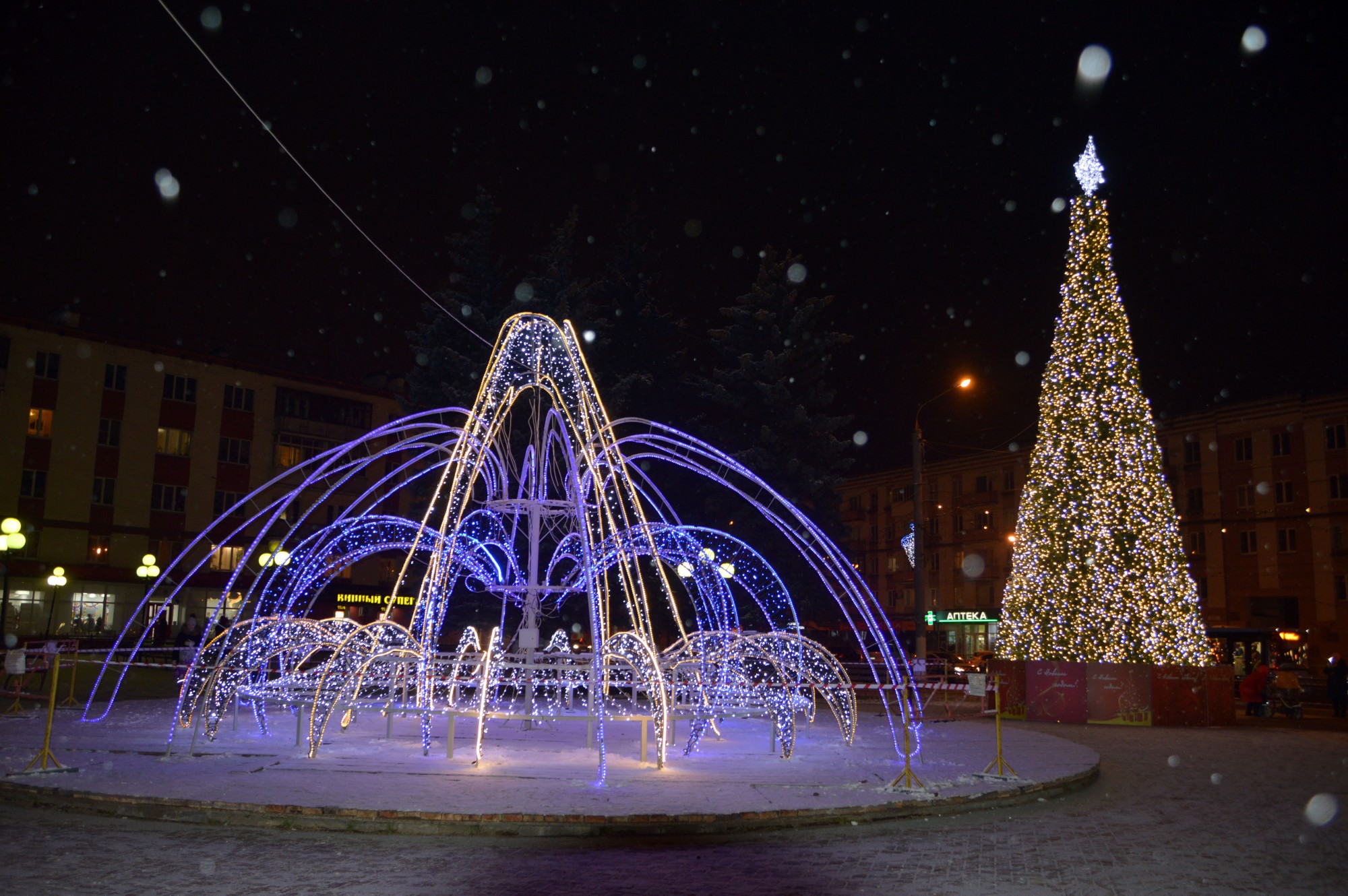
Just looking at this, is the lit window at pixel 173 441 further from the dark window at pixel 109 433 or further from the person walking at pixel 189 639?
the person walking at pixel 189 639

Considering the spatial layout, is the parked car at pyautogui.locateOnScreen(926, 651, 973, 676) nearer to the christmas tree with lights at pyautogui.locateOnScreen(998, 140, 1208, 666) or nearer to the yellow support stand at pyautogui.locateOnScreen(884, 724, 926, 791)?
the christmas tree with lights at pyautogui.locateOnScreen(998, 140, 1208, 666)

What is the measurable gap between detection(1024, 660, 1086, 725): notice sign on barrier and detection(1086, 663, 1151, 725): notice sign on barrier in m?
0.16

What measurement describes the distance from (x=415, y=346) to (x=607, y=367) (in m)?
6.35

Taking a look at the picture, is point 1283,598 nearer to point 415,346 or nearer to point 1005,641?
point 1005,641

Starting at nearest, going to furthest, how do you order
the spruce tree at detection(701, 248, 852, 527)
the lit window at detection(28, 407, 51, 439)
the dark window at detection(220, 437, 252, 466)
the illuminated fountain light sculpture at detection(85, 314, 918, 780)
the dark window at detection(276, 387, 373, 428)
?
1. the illuminated fountain light sculpture at detection(85, 314, 918, 780)
2. the spruce tree at detection(701, 248, 852, 527)
3. the lit window at detection(28, 407, 51, 439)
4. the dark window at detection(220, 437, 252, 466)
5. the dark window at detection(276, 387, 373, 428)

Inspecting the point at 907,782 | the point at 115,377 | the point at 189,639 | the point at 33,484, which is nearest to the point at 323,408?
the point at 115,377

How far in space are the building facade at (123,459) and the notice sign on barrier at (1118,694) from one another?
1333 inches

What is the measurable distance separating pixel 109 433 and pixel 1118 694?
44121 mm

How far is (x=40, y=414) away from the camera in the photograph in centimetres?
4544

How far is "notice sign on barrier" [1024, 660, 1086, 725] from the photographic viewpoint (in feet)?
70.5

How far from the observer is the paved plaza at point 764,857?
23.6ft

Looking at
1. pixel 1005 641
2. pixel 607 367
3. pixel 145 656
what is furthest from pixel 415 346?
pixel 1005 641

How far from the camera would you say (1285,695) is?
25.2 meters

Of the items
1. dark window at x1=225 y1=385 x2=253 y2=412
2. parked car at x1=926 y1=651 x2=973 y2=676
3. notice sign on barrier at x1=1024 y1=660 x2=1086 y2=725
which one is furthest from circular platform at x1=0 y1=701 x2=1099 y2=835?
dark window at x1=225 y1=385 x2=253 y2=412
